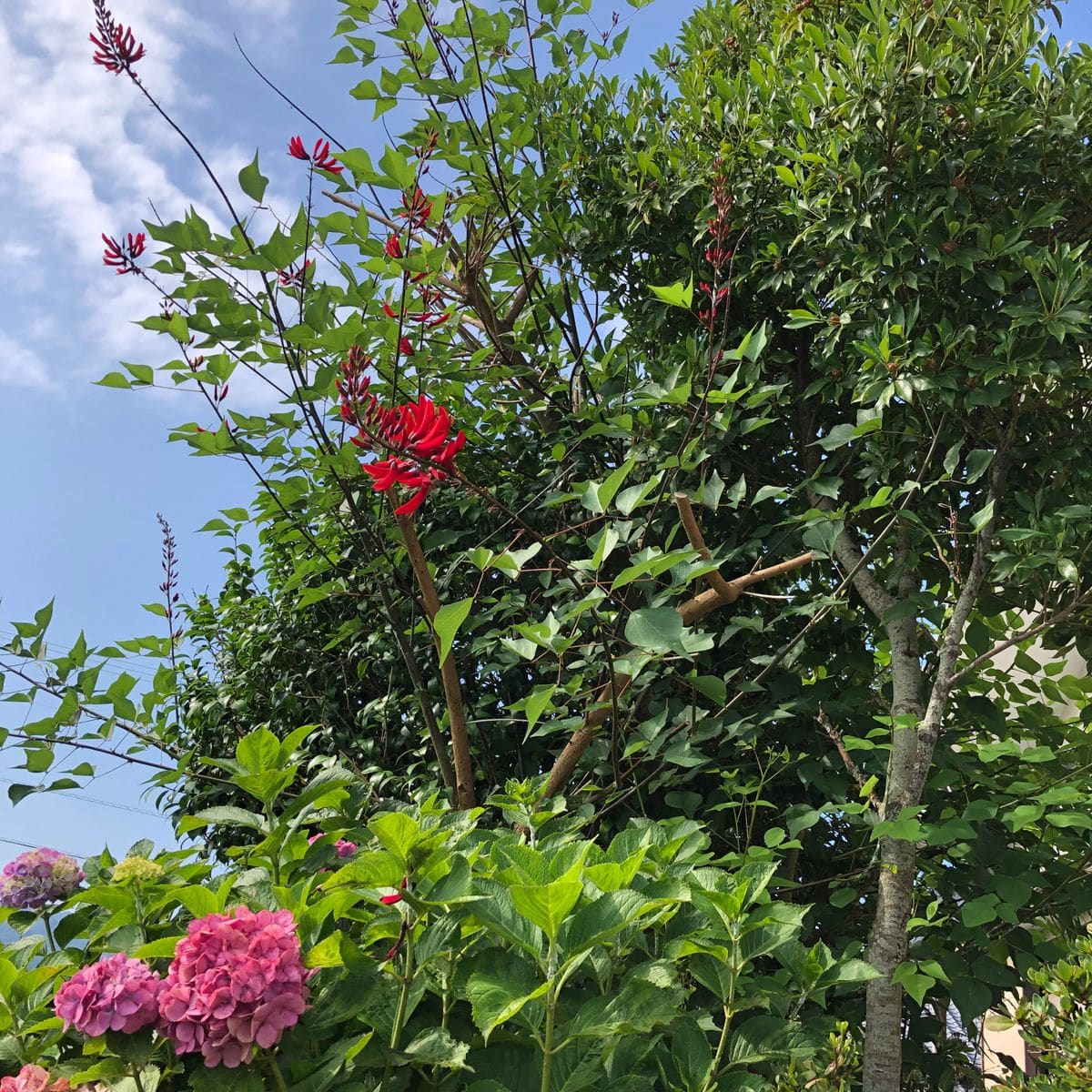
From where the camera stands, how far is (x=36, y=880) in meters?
2.11

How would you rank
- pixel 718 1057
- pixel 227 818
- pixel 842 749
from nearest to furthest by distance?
pixel 718 1057, pixel 227 818, pixel 842 749

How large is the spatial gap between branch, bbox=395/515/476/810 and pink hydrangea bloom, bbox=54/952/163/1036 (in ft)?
2.36

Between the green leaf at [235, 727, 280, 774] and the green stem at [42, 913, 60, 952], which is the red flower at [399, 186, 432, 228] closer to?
the green leaf at [235, 727, 280, 774]

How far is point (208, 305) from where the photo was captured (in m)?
2.40

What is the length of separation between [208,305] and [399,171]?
602 mm

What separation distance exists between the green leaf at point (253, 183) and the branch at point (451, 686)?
84 cm

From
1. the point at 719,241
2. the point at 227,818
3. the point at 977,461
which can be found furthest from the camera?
the point at 719,241

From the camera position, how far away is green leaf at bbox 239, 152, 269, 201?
2217mm

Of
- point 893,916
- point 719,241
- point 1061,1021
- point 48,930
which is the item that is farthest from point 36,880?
point 719,241

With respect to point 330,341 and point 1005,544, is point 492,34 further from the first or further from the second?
point 1005,544

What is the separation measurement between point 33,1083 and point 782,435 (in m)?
2.53

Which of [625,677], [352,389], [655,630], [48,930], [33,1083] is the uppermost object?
[352,389]

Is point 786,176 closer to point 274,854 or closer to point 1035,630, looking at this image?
point 1035,630

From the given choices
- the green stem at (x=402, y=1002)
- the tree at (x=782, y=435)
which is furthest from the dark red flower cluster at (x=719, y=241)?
the green stem at (x=402, y=1002)
